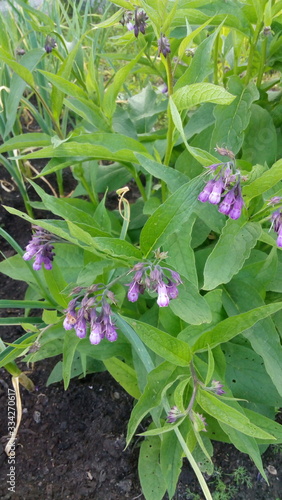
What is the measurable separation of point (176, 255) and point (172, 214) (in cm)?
20

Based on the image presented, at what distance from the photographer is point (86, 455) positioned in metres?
1.68

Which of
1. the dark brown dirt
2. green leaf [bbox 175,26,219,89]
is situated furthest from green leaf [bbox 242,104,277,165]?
the dark brown dirt

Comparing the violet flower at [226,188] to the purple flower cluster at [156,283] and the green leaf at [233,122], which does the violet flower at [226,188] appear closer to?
the purple flower cluster at [156,283]

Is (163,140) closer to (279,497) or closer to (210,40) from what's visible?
(210,40)

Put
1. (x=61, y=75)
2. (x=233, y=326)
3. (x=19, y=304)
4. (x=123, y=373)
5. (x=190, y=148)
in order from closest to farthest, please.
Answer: (x=190, y=148)
(x=233, y=326)
(x=19, y=304)
(x=61, y=75)
(x=123, y=373)

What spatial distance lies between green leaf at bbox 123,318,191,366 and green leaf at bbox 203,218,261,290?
16 cm

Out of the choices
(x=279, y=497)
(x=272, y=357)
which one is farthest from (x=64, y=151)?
(x=279, y=497)

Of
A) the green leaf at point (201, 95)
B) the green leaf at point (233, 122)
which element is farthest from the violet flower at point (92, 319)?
the green leaf at point (233, 122)

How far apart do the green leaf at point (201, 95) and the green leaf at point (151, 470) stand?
1.15 m

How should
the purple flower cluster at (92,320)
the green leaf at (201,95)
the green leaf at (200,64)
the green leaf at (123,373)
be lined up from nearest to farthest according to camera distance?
the green leaf at (201,95)
the purple flower cluster at (92,320)
the green leaf at (200,64)
the green leaf at (123,373)

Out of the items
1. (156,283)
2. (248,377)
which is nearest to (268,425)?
(248,377)

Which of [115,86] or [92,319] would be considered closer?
[92,319]

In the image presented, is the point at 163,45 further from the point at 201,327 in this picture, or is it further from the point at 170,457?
the point at 170,457

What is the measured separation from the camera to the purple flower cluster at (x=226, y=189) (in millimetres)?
1014
